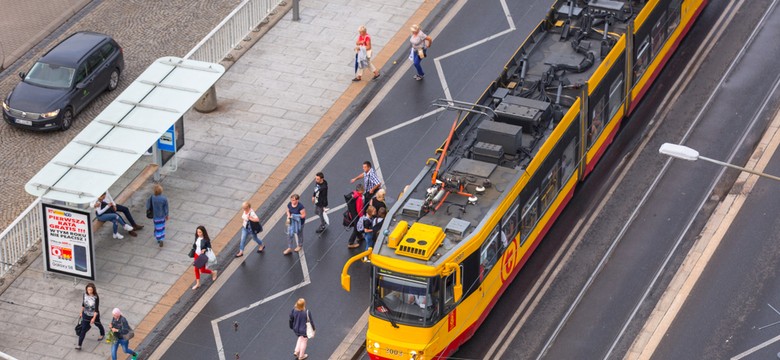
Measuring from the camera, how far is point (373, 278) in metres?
32.1

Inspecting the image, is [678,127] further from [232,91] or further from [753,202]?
[232,91]

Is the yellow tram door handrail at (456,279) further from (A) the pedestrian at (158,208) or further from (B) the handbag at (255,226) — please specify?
(A) the pedestrian at (158,208)

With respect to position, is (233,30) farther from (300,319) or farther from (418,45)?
(300,319)

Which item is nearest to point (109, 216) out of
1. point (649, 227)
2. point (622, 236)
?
point (622, 236)

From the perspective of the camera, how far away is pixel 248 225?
121 feet

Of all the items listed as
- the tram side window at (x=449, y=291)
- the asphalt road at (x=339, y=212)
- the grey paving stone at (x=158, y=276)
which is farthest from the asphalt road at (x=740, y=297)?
the grey paving stone at (x=158, y=276)

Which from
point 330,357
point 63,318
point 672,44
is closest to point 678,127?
point 672,44

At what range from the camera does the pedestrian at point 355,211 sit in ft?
122

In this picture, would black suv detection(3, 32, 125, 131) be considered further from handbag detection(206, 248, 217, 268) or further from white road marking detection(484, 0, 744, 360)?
white road marking detection(484, 0, 744, 360)

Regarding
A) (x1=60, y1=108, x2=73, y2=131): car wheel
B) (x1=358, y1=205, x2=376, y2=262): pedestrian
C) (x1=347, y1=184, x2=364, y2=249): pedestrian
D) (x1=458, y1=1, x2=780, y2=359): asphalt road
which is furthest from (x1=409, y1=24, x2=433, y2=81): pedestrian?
(x1=60, y1=108, x2=73, y2=131): car wheel

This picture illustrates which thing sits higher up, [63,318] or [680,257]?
[680,257]

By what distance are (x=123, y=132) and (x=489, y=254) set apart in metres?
10.6

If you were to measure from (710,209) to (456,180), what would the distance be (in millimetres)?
7859

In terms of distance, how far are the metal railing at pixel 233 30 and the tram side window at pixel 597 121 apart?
12158 mm
